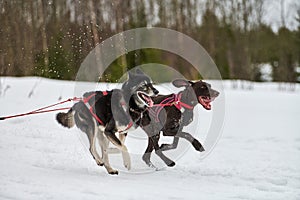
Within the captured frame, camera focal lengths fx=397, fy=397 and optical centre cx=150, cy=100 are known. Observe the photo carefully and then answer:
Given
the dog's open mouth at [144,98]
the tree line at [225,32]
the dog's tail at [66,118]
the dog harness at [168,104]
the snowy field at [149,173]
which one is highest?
the tree line at [225,32]

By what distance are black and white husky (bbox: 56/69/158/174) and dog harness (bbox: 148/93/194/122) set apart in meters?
0.27

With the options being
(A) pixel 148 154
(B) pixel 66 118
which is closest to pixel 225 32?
(A) pixel 148 154

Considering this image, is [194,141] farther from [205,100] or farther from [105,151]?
[105,151]

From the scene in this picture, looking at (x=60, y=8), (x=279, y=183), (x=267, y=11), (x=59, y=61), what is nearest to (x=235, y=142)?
(x=279, y=183)

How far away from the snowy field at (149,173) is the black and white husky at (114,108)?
0.43m

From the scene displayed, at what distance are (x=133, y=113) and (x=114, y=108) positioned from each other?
0.75 feet

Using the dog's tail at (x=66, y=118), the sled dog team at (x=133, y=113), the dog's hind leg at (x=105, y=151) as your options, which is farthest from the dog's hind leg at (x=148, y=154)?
the dog's tail at (x=66, y=118)

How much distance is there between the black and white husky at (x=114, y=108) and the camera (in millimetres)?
4512

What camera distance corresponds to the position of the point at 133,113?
4570 mm

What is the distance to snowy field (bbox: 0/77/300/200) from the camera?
3836 millimetres

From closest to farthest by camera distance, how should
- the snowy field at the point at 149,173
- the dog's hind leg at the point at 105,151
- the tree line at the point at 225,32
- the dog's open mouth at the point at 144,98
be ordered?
the snowy field at the point at 149,173, the dog's open mouth at the point at 144,98, the dog's hind leg at the point at 105,151, the tree line at the point at 225,32

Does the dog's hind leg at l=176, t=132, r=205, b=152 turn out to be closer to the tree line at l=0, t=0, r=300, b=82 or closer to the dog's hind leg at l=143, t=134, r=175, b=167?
the dog's hind leg at l=143, t=134, r=175, b=167

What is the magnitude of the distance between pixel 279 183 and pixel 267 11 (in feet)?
78.3

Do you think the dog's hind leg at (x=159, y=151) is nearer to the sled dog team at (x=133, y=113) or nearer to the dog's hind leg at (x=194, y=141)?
the sled dog team at (x=133, y=113)
